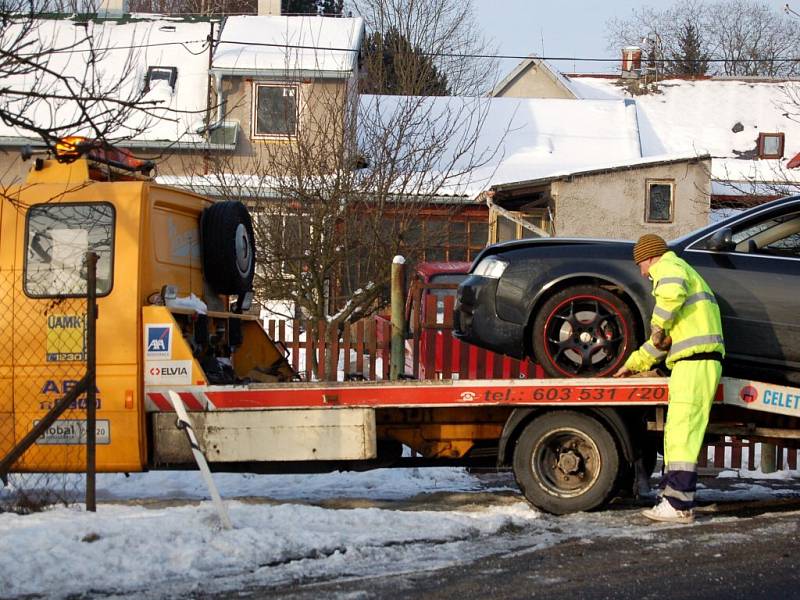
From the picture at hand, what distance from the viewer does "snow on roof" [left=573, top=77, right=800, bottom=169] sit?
3359 cm

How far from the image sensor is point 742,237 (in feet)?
25.3

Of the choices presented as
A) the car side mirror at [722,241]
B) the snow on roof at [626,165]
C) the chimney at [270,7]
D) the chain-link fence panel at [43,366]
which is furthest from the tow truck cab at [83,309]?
the chimney at [270,7]

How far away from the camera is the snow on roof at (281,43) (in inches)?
938

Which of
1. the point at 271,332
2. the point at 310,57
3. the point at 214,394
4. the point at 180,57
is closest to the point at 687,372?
the point at 214,394

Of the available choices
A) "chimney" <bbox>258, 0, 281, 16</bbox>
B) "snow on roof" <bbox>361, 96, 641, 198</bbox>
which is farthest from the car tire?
"chimney" <bbox>258, 0, 281, 16</bbox>

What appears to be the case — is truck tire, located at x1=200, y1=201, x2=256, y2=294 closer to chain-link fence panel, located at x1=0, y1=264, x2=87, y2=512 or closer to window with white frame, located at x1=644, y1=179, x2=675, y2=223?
chain-link fence panel, located at x1=0, y1=264, x2=87, y2=512

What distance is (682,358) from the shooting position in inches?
277

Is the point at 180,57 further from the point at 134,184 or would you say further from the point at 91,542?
the point at 91,542

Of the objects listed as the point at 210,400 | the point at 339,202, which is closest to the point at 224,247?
the point at 210,400

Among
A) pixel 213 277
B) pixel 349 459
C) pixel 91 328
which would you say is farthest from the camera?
pixel 213 277

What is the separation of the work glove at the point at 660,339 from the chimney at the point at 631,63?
113 ft

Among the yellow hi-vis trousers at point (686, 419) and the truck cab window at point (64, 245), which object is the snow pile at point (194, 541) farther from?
the truck cab window at point (64, 245)

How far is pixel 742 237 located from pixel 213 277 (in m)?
4.17

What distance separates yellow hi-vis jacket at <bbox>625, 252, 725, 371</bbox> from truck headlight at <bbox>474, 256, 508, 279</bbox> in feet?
3.94
